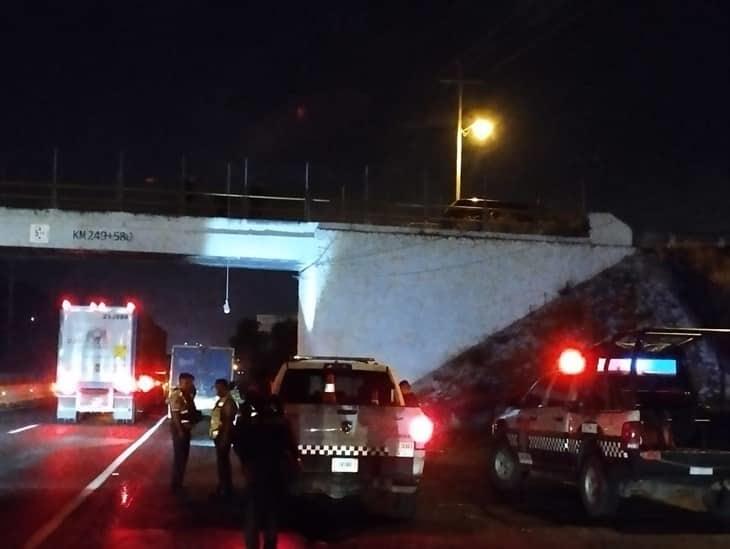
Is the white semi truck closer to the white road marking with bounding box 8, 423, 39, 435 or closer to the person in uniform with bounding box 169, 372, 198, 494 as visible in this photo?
the white road marking with bounding box 8, 423, 39, 435

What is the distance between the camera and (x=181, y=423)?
14812 millimetres

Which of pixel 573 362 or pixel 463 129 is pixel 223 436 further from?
pixel 463 129

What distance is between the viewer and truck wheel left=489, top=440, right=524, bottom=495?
15875 mm

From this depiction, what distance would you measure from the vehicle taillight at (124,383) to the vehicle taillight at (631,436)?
67.1ft

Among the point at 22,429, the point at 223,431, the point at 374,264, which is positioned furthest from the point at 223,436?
the point at 374,264

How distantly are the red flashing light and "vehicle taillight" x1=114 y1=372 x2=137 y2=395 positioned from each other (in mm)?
18315

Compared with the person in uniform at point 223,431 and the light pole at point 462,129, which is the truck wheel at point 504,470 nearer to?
the person in uniform at point 223,431

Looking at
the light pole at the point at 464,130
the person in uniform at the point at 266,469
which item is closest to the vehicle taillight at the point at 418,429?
the person in uniform at the point at 266,469

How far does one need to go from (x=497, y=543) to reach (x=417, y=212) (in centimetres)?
2440

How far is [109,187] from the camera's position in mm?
33500

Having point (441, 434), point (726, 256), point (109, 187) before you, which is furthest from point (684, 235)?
point (109, 187)

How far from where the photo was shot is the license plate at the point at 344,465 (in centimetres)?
1193

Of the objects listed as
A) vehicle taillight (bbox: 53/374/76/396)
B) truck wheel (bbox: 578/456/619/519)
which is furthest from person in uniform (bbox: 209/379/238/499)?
vehicle taillight (bbox: 53/374/76/396)

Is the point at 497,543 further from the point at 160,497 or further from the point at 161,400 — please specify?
the point at 161,400
